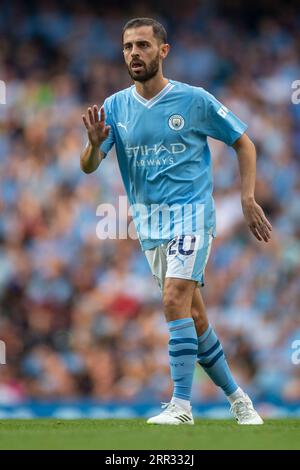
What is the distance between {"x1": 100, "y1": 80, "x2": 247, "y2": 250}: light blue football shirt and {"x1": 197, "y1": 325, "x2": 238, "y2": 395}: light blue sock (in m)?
0.70

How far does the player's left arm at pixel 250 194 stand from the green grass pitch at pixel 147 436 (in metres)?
1.26

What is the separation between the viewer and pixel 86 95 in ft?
49.7

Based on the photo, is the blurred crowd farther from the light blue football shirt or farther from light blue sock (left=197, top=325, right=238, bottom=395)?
the light blue football shirt

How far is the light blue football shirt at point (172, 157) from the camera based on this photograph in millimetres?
7375

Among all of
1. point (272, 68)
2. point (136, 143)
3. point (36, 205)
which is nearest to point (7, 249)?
point (36, 205)

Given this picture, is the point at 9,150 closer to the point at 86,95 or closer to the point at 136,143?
the point at 86,95

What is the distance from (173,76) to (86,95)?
3.94ft

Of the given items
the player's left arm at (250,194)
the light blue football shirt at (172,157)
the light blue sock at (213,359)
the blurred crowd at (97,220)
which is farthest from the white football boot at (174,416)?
the blurred crowd at (97,220)

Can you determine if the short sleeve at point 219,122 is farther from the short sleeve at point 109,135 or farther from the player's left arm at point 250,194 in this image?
the short sleeve at point 109,135

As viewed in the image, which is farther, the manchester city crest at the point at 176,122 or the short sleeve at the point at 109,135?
the short sleeve at the point at 109,135

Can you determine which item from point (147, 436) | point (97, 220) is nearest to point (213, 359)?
point (147, 436)

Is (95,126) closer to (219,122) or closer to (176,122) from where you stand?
Answer: (176,122)

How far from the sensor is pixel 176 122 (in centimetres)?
746

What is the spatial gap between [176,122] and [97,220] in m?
6.48
